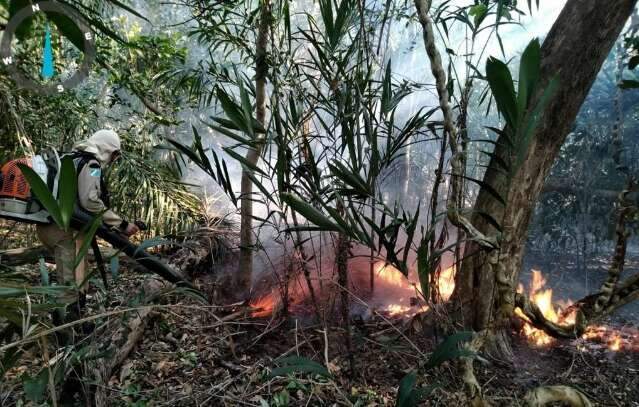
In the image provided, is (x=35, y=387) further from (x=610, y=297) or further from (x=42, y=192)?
(x=610, y=297)

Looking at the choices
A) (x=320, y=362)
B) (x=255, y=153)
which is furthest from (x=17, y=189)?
(x=320, y=362)

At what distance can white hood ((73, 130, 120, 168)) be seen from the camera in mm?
2336

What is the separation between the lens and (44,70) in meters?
1.06

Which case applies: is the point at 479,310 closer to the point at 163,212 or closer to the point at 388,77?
the point at 388,77

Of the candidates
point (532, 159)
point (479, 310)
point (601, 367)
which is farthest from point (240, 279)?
point (601, 367)

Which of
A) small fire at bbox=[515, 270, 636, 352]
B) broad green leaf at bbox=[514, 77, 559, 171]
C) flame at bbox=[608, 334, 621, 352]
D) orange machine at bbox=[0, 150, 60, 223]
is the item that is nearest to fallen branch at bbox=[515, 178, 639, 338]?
small fire at bbox=[515, 270, 636, 352]

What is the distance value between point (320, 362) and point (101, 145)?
1.91m

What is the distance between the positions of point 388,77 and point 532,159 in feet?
3.95

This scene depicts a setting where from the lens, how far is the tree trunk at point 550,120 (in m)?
2.11

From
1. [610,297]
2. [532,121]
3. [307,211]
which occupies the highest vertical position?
[532,121]

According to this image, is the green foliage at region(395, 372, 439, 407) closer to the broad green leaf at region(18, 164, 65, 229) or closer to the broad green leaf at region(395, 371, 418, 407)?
the broad green leaf at region(395, 371, 418, 407)

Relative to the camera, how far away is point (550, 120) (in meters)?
2.22

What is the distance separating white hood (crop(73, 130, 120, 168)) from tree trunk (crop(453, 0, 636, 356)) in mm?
2310

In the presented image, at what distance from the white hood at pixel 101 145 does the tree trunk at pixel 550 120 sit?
7.58 ft
